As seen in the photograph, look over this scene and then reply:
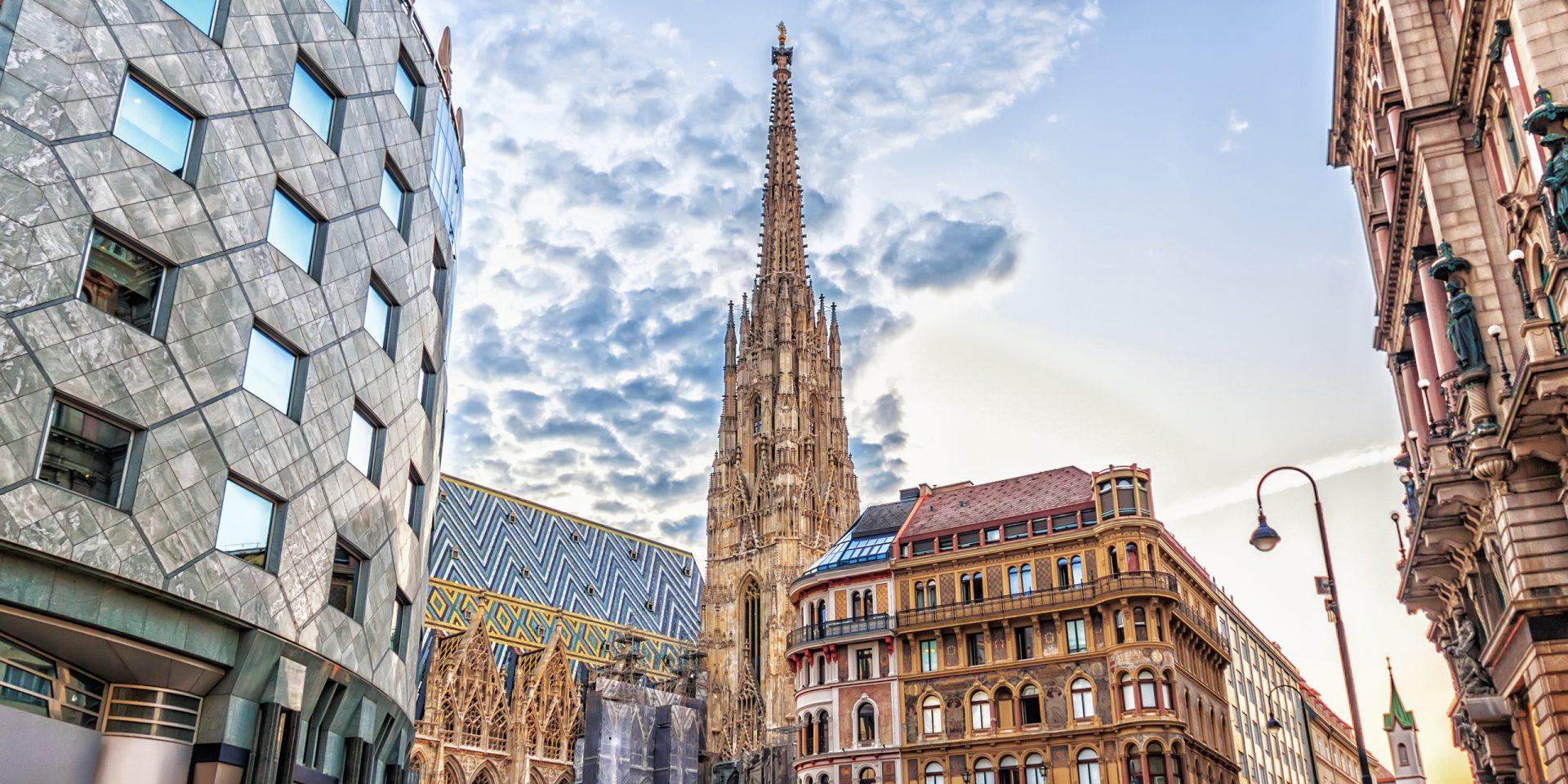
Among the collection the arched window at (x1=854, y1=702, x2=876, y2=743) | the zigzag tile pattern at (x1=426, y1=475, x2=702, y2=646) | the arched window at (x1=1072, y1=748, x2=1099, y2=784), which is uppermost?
the zigzag tile pattern at (x1=426, y1=475, x2=702, y2=646)

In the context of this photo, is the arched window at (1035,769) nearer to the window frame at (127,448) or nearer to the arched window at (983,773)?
the arched window at (983,773)

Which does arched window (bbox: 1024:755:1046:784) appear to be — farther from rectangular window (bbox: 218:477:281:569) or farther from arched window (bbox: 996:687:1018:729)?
rectangular window (bbox: 218:477:281:569)

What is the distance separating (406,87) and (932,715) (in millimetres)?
30036

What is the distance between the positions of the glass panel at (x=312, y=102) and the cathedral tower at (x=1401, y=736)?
77.0m

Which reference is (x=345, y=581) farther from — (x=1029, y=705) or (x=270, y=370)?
(x=1029, y=705)

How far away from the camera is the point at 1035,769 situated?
143 feet

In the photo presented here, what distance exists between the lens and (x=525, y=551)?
356 feet

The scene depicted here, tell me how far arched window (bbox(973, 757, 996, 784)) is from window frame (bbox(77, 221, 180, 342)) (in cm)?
3251

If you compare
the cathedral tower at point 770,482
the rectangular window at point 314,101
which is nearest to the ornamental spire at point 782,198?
the cathedral tower at point 770,482

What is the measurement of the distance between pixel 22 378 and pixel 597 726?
63.3m

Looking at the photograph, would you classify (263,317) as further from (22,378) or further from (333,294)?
(22,378)

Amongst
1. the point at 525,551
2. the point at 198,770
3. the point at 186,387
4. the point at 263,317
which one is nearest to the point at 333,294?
the point at 263,317

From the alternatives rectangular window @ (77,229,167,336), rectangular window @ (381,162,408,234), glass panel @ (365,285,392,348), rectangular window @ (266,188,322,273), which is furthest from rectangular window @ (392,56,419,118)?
rectangular window @ (77,229,167,336)

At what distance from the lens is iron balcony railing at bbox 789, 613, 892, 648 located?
48.9m
